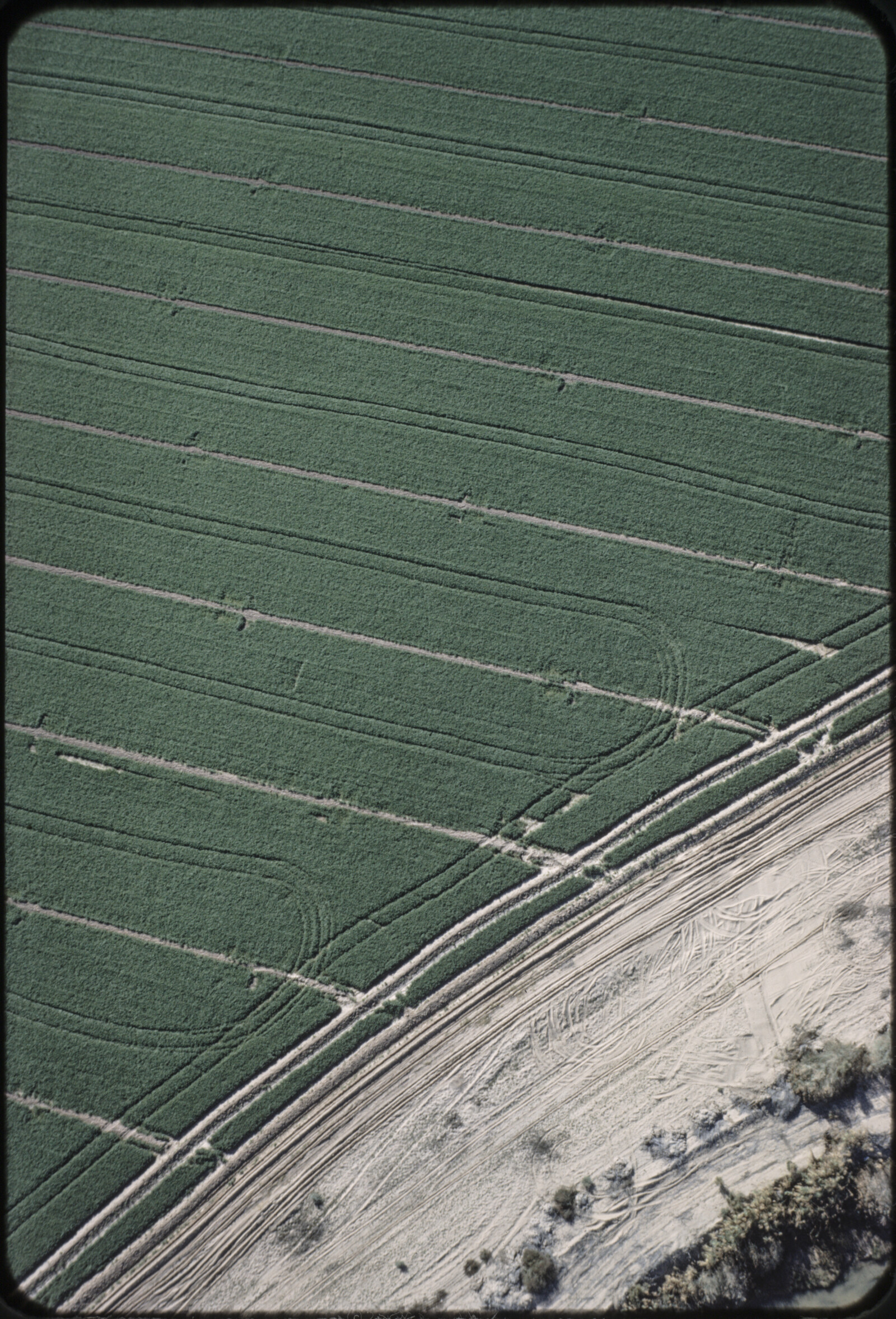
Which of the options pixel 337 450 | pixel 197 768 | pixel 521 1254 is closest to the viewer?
pixel 521 1254

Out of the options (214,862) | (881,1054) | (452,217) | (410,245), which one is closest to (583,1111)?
(881,1054)

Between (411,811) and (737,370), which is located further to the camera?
(737,370)

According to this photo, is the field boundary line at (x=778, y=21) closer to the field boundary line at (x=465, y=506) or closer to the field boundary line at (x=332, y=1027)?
the field boundary line at (x=465, y=506)

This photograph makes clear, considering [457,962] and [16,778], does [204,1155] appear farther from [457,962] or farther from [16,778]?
[16,778]

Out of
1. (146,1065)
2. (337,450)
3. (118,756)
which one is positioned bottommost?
(146,1065)

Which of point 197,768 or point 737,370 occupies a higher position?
point 737,370

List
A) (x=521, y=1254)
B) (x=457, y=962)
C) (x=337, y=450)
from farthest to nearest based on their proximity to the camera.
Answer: (x=337, y=450), (x=457, y=962), (x=521, y=1254)

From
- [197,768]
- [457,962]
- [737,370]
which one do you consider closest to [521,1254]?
[457,962]

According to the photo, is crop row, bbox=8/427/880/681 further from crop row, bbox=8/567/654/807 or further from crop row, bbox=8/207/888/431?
crop row, bbox=8/207/888/431

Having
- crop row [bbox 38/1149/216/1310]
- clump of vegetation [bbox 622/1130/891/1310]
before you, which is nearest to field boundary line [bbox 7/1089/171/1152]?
crop row [bbox 38/1149/216/1310]

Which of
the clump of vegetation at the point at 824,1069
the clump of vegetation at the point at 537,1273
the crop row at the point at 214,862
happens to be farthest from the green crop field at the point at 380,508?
the clump of vegetation at the point at 537,1273
